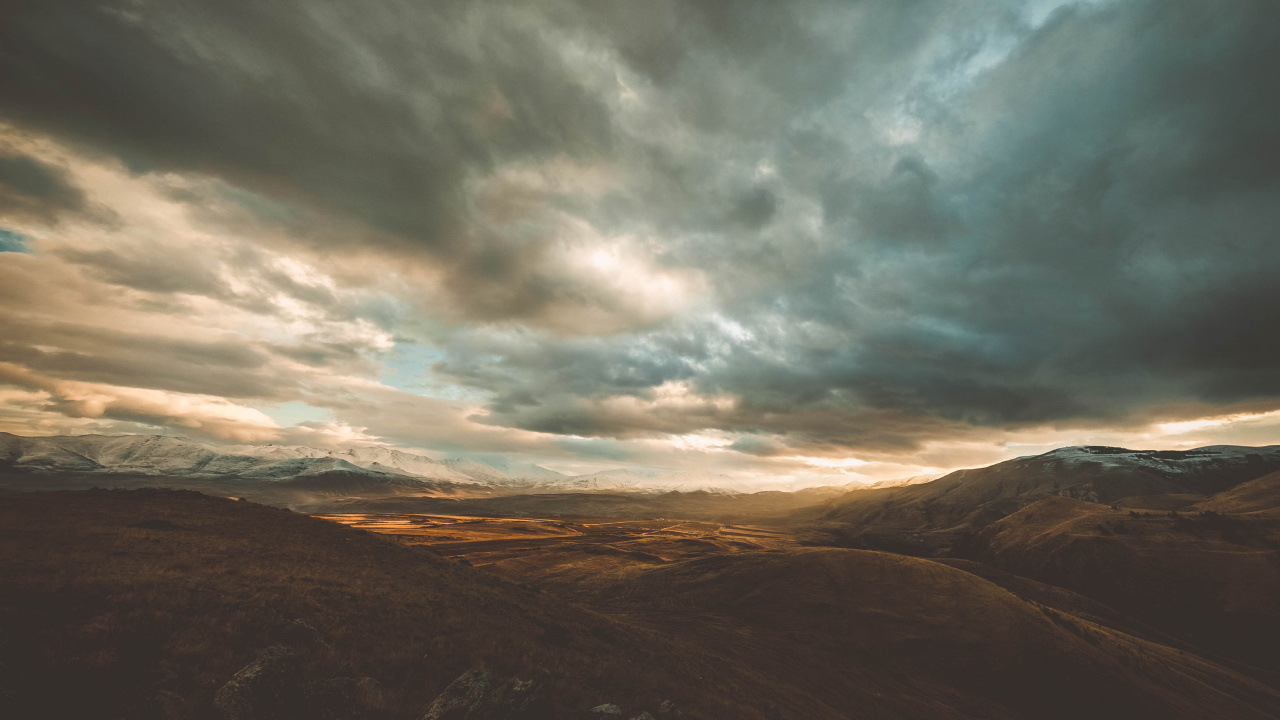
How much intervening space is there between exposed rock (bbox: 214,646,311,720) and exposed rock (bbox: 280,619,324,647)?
378 cm

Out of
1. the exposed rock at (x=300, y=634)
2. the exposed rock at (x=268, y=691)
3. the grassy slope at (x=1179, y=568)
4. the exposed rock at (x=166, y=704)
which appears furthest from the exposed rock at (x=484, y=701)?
the grassy slope at (x=1179, y=568)

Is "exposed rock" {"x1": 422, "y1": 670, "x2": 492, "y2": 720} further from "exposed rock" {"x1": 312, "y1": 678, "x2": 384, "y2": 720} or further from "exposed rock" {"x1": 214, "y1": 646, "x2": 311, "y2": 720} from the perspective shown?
"exposed rock" {"x1": 214, "y1": 646, "x2": 311, "y2": 720}

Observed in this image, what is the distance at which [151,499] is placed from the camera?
35.1m

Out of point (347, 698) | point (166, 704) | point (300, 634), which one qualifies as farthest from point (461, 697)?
point (300, 634)

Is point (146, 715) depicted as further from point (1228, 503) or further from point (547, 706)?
point (1228, 503)

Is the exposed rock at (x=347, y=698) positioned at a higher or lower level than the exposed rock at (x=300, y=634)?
lower

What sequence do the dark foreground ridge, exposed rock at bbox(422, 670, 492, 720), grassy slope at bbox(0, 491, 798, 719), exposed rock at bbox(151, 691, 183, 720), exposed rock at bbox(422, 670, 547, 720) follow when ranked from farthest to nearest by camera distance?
exposed rock at bbox(422, 670, 547, 720) < exposed rock at bbox(422, 670, 492, 720) < the dark foreground ridge < grassy slope at bbox(0, 491, 798, 719) < exposed rock at bbox(151, 691, 183, 720)

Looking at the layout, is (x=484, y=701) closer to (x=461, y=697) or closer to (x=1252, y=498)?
(x=461, y=697)

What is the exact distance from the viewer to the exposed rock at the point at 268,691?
11844 mm

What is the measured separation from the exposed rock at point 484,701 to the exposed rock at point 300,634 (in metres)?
6.36

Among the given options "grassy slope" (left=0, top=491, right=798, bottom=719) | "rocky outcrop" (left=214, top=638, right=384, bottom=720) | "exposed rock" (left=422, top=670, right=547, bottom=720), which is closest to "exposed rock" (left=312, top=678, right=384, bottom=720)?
"rocky outcrop" (left=214, top=638, right=384, bottom=720)

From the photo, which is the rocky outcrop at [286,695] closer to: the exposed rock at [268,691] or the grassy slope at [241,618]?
the exposed rock at [268,691]

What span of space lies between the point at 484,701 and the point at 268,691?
584 cm

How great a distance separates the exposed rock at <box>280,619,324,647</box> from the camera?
656 inches
